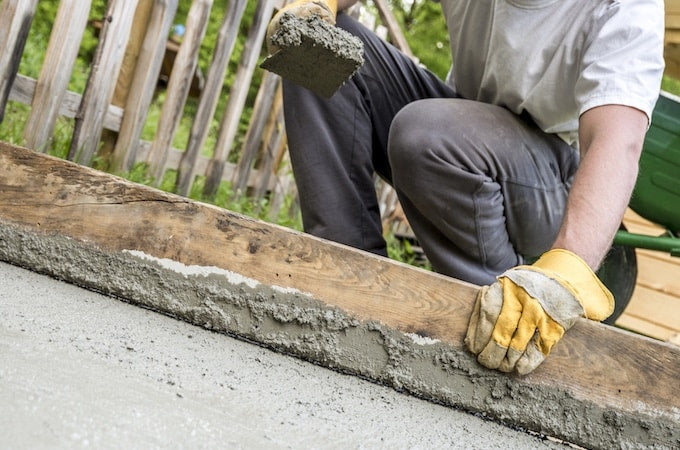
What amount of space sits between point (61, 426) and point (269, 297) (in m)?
0.69

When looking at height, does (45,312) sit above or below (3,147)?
below

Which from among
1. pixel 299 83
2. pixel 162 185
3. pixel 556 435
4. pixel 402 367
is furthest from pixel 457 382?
pixel 162 185

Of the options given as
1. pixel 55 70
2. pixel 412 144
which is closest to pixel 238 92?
pixel 55 70

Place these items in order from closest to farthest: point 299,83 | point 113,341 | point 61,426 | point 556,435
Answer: point 61,426, point 113,341, point 556,435, point 299,83

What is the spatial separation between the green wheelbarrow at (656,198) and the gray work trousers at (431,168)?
532 millimetres

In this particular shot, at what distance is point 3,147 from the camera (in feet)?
5.49

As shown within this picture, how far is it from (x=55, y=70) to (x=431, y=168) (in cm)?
133

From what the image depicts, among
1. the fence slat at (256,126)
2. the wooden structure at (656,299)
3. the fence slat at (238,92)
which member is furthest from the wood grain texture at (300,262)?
→ the wooden structure at (656,299)

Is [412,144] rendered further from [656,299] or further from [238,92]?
[656,299]

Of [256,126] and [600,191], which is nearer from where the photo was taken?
[600,191]

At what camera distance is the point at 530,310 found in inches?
57.0

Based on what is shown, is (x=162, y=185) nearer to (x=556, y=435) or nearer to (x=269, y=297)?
(x=269, y=297)

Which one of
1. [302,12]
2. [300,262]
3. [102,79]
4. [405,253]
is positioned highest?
[302,12]

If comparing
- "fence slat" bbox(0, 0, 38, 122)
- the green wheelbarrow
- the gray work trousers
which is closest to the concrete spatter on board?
the gray work trousers
